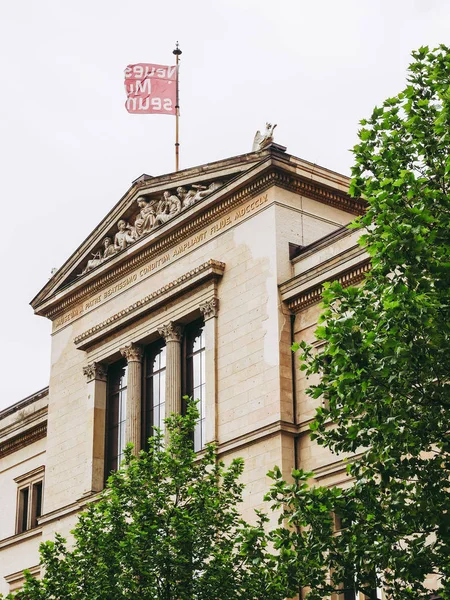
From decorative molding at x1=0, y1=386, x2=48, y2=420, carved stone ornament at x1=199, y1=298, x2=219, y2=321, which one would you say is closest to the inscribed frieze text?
carved stone ornament at x1=199, y1=298, x2=219, y2=321

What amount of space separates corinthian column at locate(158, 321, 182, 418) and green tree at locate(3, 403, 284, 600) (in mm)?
7258

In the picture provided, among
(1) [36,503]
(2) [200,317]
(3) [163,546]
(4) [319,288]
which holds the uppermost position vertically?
(2) [200,317]

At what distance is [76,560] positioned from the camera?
91.6 feet

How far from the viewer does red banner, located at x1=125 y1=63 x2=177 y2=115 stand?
1682 inches

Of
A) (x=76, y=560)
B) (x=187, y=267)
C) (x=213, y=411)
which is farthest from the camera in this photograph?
(x=187, y=267)

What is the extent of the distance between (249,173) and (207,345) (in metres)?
5.08

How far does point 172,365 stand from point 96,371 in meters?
4.77

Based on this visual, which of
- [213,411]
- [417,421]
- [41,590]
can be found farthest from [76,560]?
[417,421]

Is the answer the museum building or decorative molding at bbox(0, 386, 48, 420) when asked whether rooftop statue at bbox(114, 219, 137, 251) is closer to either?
the museum building

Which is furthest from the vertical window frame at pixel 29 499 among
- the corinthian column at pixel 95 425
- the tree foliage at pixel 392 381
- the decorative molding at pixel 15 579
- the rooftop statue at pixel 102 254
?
the tree foliage at pixel 392 381

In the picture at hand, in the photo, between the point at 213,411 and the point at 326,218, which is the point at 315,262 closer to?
the point at 326,218

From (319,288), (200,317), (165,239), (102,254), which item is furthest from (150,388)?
(319,288)

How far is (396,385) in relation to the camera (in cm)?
2092

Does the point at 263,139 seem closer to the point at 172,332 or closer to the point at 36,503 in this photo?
the point at 172,332
